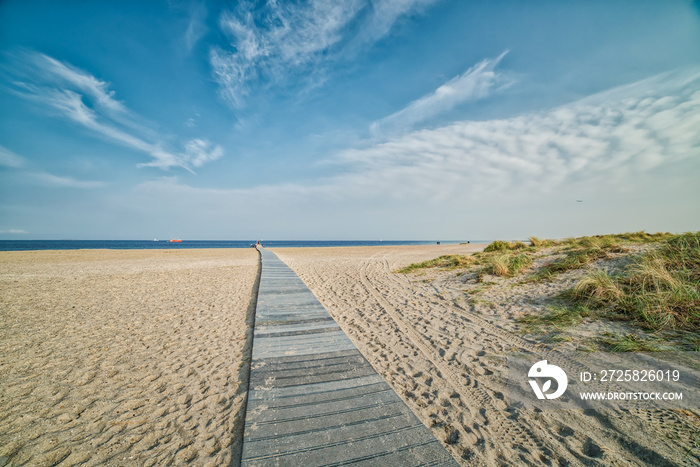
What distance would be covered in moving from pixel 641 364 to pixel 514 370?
1.56 metres

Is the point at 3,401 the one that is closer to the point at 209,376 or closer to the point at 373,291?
the point at 209,376

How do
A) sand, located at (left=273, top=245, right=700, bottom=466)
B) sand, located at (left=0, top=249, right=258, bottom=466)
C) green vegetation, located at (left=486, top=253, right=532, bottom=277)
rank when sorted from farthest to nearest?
green vegetation, located at (left=486, top=253, right=532, bottom=277)
sand, located at (left=0, top=249, right=258, bottom=466)
sand, located at (left=273, top=245, right=700, bottom=466)

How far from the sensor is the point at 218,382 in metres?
3.72

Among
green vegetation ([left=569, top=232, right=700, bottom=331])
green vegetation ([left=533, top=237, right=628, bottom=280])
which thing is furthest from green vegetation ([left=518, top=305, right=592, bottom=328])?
green vegetation ([left=533, top=237, right=628, bottom=280])

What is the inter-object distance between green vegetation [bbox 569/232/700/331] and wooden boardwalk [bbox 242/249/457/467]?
15.8 ft

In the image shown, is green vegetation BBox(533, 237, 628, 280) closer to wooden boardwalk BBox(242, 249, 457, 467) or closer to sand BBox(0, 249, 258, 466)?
wooden boardwalk BBox(242, 249, 457, 467)

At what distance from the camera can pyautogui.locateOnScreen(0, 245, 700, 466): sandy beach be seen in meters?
2.51

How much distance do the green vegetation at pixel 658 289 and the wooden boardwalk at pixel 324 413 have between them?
4.81m

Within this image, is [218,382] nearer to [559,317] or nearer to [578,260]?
[559,317]

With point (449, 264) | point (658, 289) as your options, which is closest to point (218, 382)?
point (658, 289)

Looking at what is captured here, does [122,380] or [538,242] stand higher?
[538,242]

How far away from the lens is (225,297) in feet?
27.2

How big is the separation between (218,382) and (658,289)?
7.77 metres

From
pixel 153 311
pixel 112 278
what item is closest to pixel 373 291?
pixel 153 311
